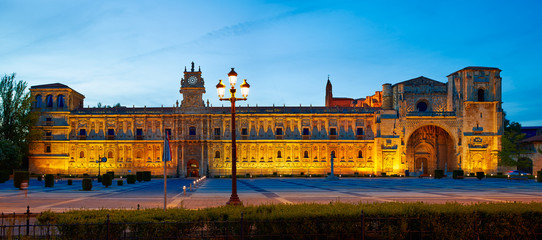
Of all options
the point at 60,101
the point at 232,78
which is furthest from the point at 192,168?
the point at 232,78

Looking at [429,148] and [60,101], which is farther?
[429,148]

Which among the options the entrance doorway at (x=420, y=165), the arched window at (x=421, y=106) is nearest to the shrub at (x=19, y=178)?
the arched window at (x=421, y=106)

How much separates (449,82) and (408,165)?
517 inches

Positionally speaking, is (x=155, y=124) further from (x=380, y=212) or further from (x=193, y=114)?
(x=380, y=212)

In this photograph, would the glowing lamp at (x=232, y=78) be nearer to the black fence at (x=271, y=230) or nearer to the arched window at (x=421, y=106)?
the black fence at (x=271, y=230)

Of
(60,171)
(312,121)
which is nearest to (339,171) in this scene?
(312,121)

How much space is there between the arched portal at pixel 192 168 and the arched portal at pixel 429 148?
3018 centimetres

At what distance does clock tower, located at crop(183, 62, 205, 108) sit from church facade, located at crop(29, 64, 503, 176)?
0.46ft

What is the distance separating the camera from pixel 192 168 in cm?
5997

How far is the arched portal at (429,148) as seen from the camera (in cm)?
6212

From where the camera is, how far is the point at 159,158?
194 ft

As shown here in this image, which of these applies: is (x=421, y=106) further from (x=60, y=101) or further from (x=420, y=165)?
(x=60, y=101)

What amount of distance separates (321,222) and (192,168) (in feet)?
168

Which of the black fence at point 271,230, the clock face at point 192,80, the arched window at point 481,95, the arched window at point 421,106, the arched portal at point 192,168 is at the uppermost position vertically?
the clock face at point 192,80
